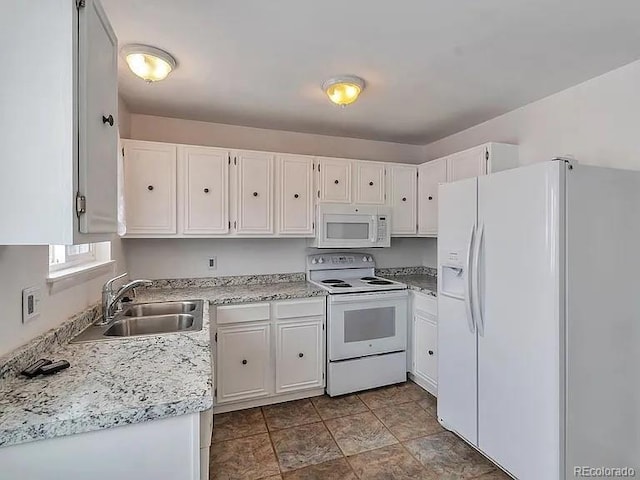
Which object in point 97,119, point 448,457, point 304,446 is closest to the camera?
point 97,119

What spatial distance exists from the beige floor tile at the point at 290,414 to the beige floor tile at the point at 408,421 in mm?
516

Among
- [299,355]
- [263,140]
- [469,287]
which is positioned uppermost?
[263,140]

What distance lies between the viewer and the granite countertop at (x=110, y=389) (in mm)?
948

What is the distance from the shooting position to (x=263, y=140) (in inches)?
130

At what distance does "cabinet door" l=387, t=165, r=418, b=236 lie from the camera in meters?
3.38

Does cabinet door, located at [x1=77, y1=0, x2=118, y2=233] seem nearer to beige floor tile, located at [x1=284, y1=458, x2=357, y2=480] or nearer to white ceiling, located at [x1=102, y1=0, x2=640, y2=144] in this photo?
white ceiling, located at [x1=102, y1=0, x2=640, y2=144]

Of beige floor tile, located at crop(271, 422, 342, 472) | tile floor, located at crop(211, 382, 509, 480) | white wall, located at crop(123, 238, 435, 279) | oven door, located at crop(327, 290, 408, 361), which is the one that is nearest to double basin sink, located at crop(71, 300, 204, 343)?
white wall, located at crop(123, 238, 435, 279)

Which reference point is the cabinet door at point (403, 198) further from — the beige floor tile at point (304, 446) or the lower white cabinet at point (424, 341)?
the beige floor tile at point (304, 446)

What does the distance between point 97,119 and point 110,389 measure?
2.93ft

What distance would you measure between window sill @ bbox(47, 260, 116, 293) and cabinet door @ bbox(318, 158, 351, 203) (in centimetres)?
177

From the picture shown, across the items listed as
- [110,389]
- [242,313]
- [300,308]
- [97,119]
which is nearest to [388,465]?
[300,308]

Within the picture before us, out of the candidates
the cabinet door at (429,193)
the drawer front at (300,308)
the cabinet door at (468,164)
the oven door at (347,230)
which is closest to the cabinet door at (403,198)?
the cabinet door at (429,193)

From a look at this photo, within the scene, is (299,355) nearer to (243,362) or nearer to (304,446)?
(243,362)

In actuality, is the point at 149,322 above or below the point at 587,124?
below
